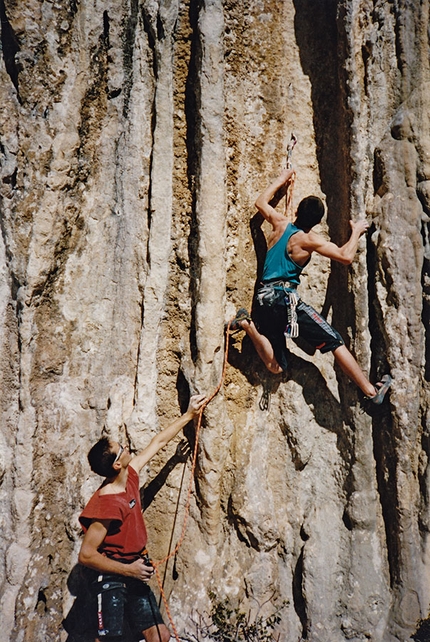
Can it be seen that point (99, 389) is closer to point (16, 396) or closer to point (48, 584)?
point (16, 396)

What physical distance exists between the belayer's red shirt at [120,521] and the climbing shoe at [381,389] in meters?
1.90

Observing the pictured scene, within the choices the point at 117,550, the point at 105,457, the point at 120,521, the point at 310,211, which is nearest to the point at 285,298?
the point at 310,211

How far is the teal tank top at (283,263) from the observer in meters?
4.13

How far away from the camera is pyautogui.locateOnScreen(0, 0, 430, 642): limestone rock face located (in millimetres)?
4031

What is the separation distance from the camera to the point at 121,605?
11.7ft

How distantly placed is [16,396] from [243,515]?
1946 mm

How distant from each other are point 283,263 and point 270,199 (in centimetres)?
56

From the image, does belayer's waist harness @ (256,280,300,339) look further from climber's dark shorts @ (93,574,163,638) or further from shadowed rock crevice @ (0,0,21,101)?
shadowed rock crevice @ (0,0,21,101)

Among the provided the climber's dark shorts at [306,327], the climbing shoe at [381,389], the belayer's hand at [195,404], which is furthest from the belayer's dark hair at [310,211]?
the belayer's hand at [195,404]

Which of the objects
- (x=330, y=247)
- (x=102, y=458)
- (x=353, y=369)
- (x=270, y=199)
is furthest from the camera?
(x=270, y=199)

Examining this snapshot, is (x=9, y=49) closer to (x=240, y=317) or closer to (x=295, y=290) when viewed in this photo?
(x=240, y=317)

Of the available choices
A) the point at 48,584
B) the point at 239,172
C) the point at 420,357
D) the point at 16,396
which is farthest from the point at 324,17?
the point at 48,584

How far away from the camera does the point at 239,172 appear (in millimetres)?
4383

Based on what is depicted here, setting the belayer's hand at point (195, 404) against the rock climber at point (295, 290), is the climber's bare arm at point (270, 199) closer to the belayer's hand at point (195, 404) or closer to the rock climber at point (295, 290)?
the rock climber at point (295, 290)
